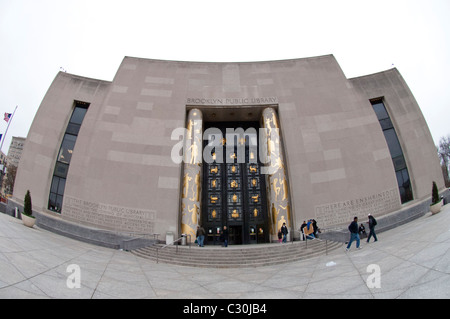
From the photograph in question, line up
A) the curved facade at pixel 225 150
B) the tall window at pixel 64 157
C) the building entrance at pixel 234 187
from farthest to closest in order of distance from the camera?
the building entrance at pixel 234 187
the tall window at pixel 64 157
the curved facade at pixel 225 150

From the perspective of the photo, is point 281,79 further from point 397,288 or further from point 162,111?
point 397,288

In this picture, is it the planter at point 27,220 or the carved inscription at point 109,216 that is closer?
the planter at point 27,220

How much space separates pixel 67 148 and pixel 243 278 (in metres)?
19.4

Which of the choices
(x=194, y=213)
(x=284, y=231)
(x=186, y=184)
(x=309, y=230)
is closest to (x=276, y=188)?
(x=284, y=231)

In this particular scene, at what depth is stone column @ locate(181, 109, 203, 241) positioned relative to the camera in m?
19.8

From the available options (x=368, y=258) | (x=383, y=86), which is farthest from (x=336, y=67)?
(x=368, y=258)

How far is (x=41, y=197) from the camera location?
20.6 meters

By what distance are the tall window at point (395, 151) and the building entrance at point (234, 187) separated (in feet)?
36.6

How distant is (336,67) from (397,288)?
22.1 meters

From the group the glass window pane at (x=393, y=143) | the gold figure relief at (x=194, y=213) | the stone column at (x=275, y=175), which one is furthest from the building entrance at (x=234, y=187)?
the glass window pane at (x=393, y=143)

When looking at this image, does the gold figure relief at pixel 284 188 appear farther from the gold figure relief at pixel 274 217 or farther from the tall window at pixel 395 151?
the tall window at pixel 395 151

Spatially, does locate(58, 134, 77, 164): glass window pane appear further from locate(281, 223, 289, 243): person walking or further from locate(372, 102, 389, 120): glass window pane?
locate(372, 102, 389, 120): glass window pane

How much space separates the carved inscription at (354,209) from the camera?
19859 mm

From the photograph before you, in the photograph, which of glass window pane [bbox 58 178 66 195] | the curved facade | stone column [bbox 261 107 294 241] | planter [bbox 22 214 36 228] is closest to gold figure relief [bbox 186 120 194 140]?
the curved facade
